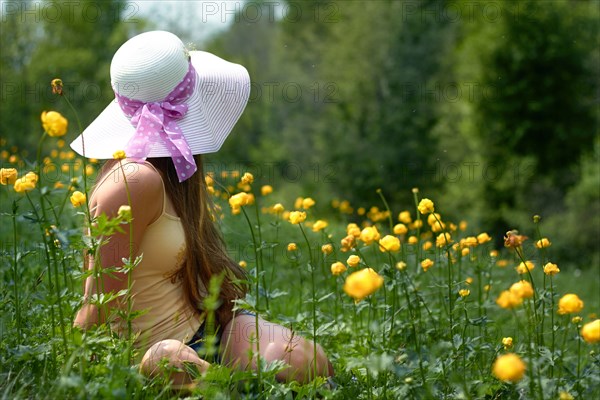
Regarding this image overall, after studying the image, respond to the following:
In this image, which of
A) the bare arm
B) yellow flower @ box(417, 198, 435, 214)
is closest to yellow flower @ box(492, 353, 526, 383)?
yellow flower @ box(417, 198, 435, 214)

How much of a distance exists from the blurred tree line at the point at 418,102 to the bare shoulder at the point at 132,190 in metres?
6.83

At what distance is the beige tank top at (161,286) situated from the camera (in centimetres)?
220

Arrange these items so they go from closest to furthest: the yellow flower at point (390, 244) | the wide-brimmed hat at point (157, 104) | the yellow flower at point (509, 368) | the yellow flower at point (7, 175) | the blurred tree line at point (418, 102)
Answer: the yellow flower at point (509, 368)
the yellow flower at point (390, 244)
the yellow flower at point (7, 175)
the wide-brimmed hat at point (157, 104)
the blurred tree line at point (418, 102)

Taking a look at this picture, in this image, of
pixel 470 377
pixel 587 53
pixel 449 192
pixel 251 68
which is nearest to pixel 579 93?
pixel 587 53

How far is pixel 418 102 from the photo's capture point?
55.8 feet

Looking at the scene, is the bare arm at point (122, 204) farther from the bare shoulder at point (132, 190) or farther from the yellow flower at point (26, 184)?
the yellow flower at point (26, 184)

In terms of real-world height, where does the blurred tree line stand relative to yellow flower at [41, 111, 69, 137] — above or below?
below

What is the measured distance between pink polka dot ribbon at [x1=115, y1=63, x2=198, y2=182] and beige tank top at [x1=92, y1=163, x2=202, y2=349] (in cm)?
7

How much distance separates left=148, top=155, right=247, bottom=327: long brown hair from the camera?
224cm

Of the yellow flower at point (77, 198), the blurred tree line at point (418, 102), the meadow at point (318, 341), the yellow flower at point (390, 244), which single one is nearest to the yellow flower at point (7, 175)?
the meadow at point (318, 341)

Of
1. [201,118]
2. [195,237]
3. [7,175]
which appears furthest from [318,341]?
[7,175]

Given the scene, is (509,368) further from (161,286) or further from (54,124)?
(161,286)

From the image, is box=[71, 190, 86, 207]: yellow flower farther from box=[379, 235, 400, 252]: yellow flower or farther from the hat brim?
box=[379, 235, 400, 252]: yellow flower

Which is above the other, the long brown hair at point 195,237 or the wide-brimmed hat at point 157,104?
the wide-brimmed hat at point 157,104
